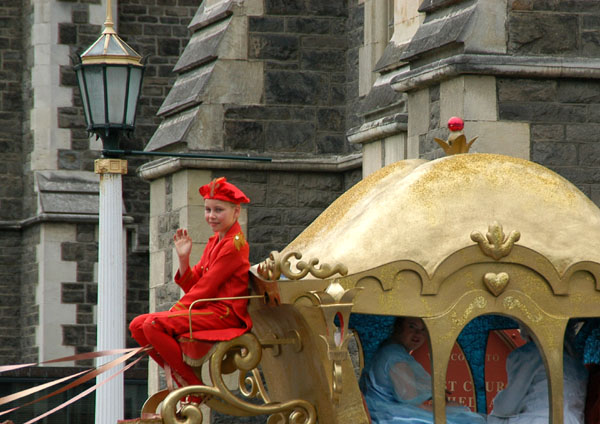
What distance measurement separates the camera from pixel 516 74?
9703 millimetres

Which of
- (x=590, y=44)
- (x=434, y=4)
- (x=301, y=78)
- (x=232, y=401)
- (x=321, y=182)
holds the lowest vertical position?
(x=232, y=401)

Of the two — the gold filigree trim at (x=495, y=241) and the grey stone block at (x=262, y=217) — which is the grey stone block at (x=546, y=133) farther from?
the grey stone block at (x=262, y=217)

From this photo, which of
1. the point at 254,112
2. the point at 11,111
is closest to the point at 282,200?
the point at 254,112

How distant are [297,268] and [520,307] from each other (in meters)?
1.00

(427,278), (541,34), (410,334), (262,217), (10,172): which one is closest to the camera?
(427,278)

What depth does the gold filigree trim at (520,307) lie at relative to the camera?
6.50 m

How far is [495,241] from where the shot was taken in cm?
645

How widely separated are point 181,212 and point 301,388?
720 cm

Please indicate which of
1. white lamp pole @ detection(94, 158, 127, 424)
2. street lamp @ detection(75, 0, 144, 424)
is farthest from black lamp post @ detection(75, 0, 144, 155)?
white lamp pole @ detection(94, 158, 127, 424)

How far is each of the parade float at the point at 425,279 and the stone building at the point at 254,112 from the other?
2.98m

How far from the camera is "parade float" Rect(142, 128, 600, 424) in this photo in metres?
6.39

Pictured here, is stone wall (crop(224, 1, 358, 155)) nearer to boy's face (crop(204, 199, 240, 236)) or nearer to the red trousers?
boy's face (crop(204, 199, 240, 236))

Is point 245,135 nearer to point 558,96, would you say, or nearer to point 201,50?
point 201,50

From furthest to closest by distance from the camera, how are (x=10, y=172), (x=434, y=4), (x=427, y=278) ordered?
(x=10, y=172) < (x=434, y=4) < (x=427, y=278)
